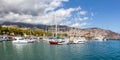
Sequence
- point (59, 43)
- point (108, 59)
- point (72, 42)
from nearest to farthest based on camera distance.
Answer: point (108, 59), point (59, 43), point (72, 42)

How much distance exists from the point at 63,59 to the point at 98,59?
414 inches

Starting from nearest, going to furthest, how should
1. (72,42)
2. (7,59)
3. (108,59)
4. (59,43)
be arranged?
(7,59), (108,59), (59,43), (72,42)

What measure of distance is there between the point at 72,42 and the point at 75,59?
83535 mm

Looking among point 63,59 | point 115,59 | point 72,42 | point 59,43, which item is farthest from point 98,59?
point 72,42

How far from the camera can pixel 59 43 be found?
129 metres

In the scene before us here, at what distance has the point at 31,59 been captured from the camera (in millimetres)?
58875

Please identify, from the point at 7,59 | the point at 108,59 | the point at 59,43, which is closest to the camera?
the point at 7,59

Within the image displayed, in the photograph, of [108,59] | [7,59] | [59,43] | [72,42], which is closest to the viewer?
[7,59]

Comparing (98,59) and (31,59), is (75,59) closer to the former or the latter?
(98,59)

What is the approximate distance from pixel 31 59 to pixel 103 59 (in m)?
20.7

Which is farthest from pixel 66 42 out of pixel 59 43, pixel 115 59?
pixel 115 59

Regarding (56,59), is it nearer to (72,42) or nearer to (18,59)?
(18,59)

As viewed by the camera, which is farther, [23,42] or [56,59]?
[23,42]

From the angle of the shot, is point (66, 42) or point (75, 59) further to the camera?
point (66, 42)
